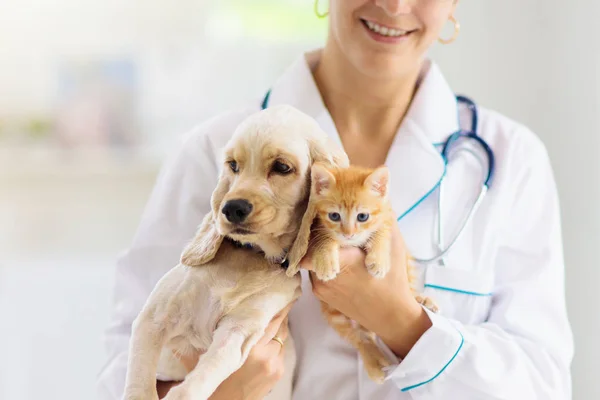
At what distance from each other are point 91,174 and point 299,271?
2.09 m

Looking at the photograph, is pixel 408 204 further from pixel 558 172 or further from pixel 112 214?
pixel 112 214

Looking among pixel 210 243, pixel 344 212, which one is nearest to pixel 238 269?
pixel 210 243

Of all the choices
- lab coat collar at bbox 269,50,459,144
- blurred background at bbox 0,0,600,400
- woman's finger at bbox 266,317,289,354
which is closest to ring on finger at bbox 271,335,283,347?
woman's finger at bbox 266,317,289,354

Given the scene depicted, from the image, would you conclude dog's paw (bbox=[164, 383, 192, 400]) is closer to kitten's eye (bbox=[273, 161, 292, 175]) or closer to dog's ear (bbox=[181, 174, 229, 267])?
dog's ear (bbox=[181, 174, 229, 267])

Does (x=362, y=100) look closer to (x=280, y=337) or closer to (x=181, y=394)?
(x=280, y=337)

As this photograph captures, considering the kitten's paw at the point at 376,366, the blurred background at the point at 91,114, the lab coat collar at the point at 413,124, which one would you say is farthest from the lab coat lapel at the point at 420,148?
the blurred background at the point at 91,114

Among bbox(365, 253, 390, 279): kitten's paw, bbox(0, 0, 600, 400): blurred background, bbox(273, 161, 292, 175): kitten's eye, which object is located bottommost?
bbox(0, 0, 600, 400): blurred background

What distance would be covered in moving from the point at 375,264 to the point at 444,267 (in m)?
0.38

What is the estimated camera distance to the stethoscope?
122 centimetres

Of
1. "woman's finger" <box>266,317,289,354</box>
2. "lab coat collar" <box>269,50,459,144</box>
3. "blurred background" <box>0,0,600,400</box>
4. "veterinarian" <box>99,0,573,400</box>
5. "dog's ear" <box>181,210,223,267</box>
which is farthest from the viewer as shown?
"blurred background" <box>0,0,600,400</box>

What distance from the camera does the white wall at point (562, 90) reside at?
1718mm

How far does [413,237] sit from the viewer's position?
1229 mm

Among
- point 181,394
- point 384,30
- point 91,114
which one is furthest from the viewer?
point 91,114

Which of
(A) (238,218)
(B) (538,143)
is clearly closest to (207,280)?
(A) (238,218)
